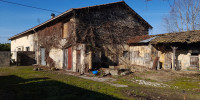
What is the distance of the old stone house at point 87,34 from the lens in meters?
12.6

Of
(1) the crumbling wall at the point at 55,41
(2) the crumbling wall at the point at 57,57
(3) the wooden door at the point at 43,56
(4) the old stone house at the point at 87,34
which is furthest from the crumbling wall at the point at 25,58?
(2) the crumbling wall at the point at 57,57

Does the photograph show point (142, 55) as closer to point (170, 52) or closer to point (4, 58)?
point (170, 52)

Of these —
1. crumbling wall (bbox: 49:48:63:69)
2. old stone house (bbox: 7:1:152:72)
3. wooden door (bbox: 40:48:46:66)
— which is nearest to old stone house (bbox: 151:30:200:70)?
old stone house (bbox: 7:1:152:72)

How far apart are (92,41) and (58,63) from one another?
14.4 ft

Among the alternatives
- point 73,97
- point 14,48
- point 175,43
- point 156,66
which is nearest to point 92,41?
point 156,66

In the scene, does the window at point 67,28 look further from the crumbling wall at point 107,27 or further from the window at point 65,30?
the crumbling wall at point 107,27

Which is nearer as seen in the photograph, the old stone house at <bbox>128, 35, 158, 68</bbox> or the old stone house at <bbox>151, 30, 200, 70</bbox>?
the old stone house at <bbox>151, 30, 200, 70</bbox>

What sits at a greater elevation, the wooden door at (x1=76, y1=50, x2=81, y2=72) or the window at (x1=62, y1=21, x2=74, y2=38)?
the window at (x1=62, y1=21, x2=74, y2=38)

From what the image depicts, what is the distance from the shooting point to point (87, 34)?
13.0 meters

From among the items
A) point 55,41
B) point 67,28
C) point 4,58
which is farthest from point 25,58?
point 67,28

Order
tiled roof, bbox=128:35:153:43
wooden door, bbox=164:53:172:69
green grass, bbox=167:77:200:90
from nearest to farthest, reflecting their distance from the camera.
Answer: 1. green grass, bbox=167:77:200:90
2. wooden door, bbox=164:53:172:69
3. tiled roof, bbox=128:35:153:43

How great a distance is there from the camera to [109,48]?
1448cm

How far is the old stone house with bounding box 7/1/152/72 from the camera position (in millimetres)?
12617

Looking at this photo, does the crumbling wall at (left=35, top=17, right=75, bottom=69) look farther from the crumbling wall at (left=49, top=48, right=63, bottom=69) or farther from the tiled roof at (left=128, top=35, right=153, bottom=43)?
the tiled roof at (left=128, top=35, right=153, bottom=43)
